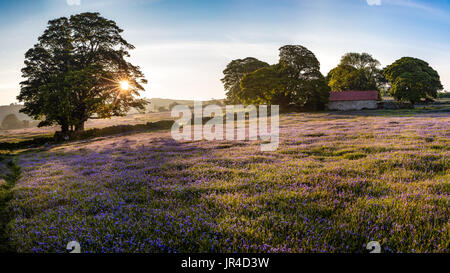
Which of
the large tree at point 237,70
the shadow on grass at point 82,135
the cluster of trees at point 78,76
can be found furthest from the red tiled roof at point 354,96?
the cluster of trees at point 78,76

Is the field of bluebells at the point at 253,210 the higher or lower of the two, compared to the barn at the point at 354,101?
lower

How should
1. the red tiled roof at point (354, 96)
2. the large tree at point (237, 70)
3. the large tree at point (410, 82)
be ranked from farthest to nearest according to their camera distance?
1. the large tree at point (237, 70)
2. the red tiled roof at point (354, 96)
3. the large tree at point (410, 82)

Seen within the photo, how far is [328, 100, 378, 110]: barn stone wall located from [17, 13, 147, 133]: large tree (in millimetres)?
59246

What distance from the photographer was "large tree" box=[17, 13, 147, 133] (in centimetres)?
2634

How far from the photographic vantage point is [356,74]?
7038cm

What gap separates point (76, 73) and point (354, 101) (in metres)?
71.3

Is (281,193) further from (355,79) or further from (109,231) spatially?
(355,79)

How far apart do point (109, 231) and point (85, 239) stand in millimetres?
372

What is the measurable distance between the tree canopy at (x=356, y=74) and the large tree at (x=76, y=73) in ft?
235

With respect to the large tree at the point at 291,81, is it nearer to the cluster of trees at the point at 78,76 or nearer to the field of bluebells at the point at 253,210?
the cluster of trees at the point at 78,76

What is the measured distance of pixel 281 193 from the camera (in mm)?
4816

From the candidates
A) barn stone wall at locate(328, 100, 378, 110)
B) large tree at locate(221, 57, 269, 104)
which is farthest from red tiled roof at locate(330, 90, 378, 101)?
large tree at locate(221, 57, 269, 104)

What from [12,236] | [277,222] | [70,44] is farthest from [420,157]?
[70,44]

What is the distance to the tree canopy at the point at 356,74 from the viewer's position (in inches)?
2817
